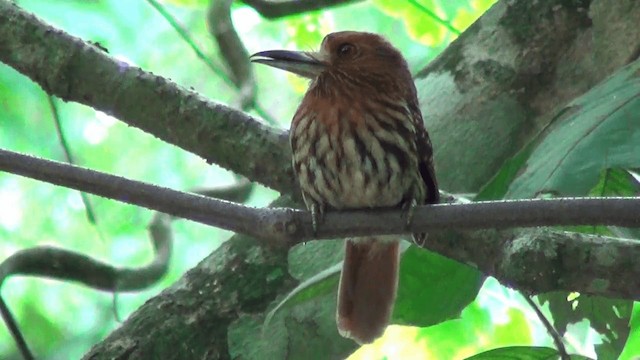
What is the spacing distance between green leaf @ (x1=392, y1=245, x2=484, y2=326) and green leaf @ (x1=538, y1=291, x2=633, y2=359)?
8.8 inches

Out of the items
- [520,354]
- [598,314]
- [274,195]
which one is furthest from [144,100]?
[274,195]

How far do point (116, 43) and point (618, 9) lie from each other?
1.88 meters

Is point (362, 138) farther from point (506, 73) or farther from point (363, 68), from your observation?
point (506, 73)

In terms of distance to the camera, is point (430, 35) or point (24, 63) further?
point (430, 35)

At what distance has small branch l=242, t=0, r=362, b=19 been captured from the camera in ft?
8.51

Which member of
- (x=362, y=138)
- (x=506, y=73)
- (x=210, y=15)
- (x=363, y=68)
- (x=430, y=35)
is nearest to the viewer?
(x=362, y=138)

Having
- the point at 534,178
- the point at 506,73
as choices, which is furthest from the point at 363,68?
the point at 534,178

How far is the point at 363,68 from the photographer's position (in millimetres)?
2068

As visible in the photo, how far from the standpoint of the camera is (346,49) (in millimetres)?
2109

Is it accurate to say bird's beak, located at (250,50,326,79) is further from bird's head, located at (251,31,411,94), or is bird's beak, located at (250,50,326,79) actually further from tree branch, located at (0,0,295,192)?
tree branch, located at (0,0,295,192)

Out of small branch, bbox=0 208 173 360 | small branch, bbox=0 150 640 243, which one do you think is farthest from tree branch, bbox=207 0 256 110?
small branch, bbox=0 150 640 243

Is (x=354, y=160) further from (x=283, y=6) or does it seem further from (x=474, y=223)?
(x=283, y=6)

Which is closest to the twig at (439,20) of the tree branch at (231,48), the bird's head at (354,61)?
the tree branch at (231,48)

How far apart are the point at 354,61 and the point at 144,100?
436 millimetres
